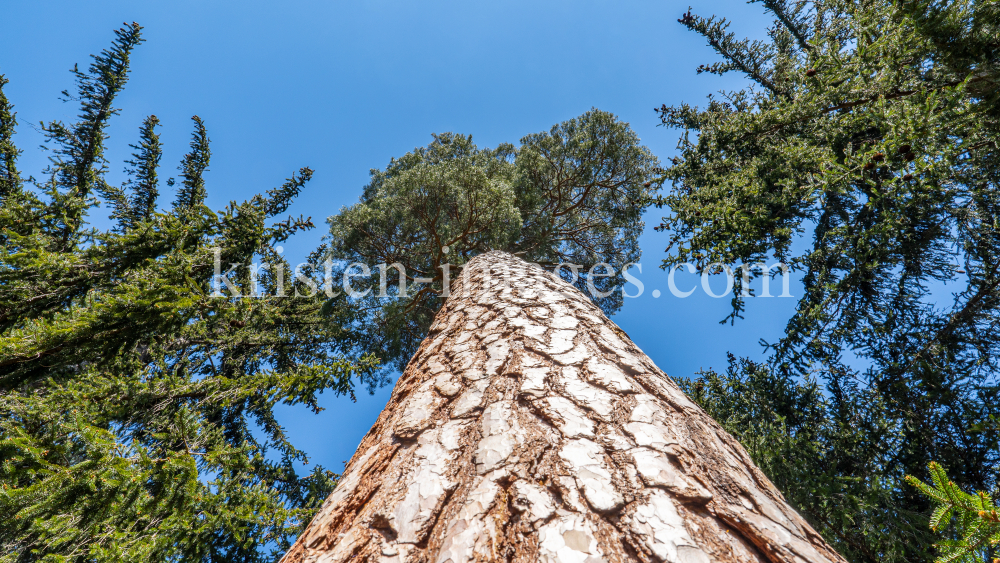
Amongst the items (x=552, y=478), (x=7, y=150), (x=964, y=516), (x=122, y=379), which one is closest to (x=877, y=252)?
(x=964, y=516)

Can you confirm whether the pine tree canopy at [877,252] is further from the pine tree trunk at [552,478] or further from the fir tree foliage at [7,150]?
the fir tree foliage at [7,150]

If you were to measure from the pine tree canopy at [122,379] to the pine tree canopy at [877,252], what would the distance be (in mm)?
4579

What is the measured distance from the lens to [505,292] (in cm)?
258

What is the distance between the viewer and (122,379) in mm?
2912

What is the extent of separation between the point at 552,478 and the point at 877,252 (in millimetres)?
4385

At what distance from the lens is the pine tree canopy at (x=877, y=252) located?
253 cm

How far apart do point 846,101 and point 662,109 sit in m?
3.20

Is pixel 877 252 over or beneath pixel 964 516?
over

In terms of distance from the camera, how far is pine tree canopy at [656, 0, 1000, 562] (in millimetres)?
2525

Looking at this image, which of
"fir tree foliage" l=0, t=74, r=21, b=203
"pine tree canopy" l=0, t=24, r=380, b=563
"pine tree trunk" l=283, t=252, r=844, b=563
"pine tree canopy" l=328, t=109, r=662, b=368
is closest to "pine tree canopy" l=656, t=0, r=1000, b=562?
"pine tree canopy" l=328, t=109, r=662, b=368

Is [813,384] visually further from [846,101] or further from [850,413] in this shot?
[846,101]

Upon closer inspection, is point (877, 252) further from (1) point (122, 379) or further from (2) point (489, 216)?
(1) point (122, 379)

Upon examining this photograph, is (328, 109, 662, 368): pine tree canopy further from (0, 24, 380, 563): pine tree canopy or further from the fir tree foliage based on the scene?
the fir tree foliage

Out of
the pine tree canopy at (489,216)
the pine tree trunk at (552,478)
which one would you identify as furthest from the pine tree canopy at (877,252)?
the pine tree trunk at (552,478)
